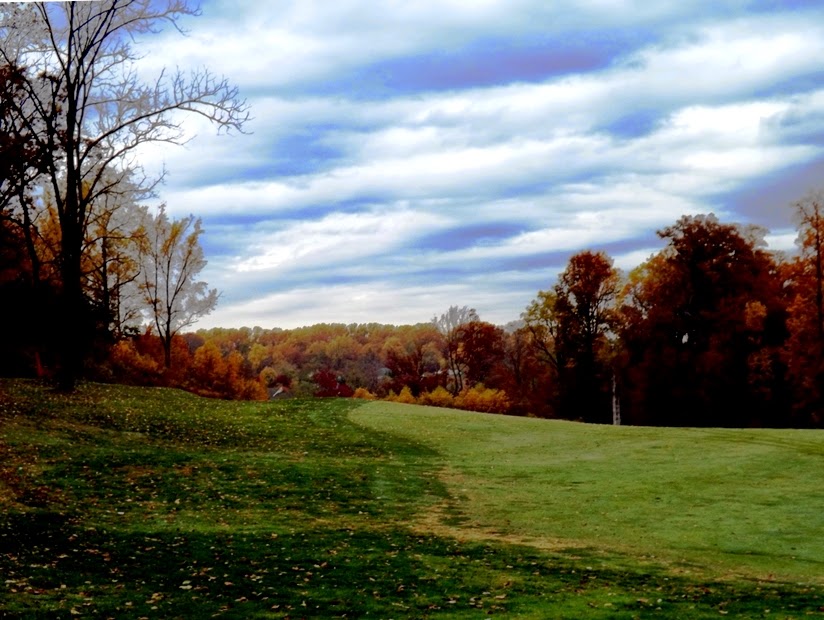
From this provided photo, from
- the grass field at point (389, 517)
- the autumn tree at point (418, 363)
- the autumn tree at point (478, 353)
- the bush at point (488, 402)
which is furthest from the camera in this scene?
the autumn tree at point (418, 363)

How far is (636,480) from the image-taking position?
61.2 ft

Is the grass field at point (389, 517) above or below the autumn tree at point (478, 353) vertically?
below

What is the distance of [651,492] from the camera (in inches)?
688

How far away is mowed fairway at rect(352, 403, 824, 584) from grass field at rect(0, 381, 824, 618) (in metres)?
0.08

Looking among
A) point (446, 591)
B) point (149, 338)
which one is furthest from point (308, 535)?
point (149, 338)

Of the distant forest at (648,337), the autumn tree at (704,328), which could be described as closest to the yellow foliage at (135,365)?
the distant forest at (648,337)

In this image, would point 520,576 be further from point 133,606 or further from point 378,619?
point 133,606

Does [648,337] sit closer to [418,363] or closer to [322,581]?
[418,363]

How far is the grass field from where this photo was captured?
31.4 feet

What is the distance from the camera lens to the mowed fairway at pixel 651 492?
12.9m

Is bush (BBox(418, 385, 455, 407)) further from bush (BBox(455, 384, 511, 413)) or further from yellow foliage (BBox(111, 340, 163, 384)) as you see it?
yellow foliage (BBox(111, 340, 163, 384))

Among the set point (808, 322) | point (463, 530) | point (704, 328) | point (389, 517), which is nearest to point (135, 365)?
point (704, 328)

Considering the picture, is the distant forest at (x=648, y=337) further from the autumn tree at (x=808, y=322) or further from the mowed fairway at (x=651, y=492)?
the mowed fairway at (x=651, y=492)

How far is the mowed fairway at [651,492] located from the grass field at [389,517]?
3.1 inches
